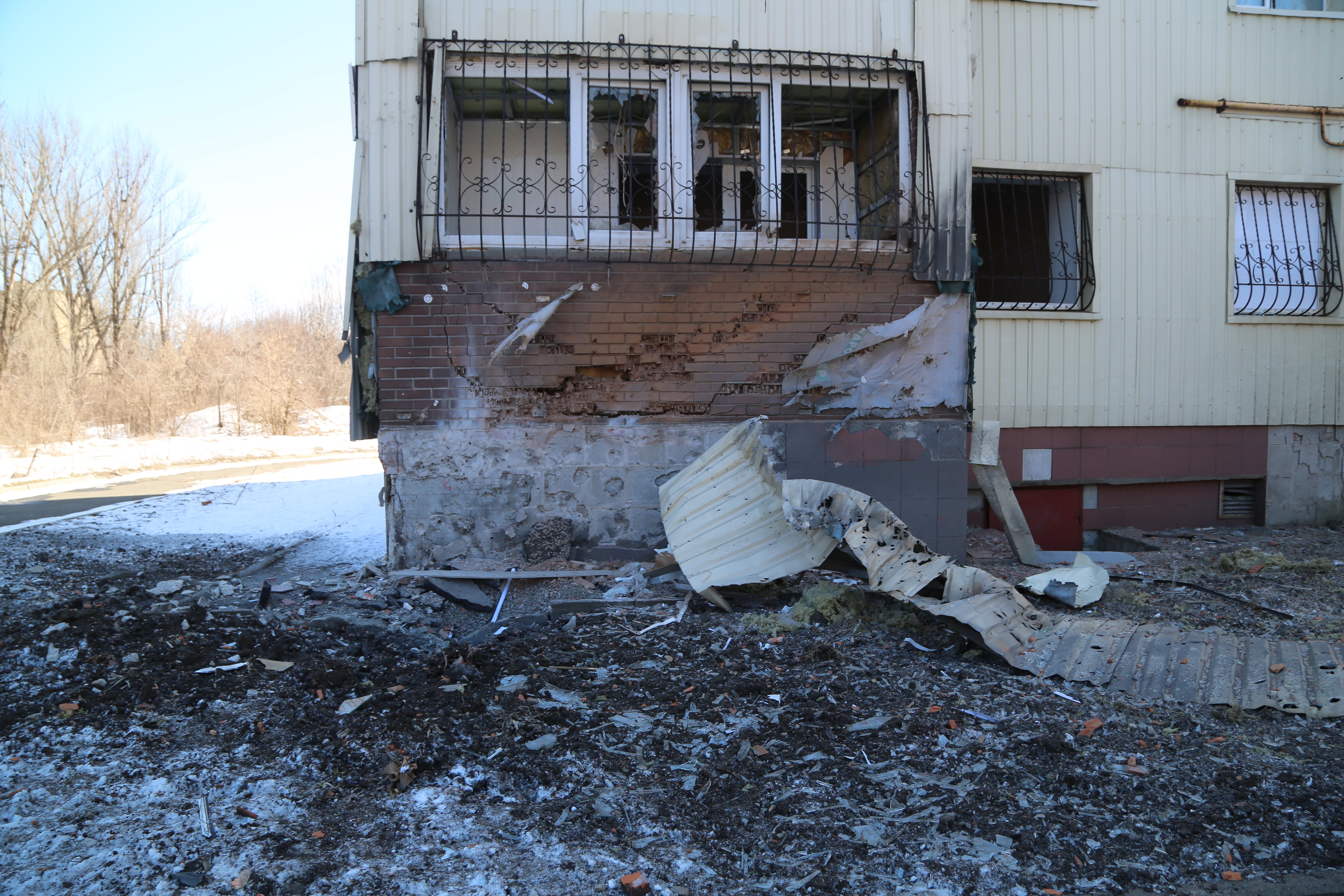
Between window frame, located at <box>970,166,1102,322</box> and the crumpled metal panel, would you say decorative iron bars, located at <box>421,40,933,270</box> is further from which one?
the crumpled metal panel

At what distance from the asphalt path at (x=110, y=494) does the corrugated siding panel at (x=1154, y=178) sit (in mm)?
8839

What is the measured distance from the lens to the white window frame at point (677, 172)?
Result: 496 cm

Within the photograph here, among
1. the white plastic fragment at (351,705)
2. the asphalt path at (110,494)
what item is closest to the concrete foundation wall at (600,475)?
the white plastic fragment at (351,705)

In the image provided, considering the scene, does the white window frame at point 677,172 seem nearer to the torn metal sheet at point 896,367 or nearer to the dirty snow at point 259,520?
the torn metal sheet at point 896,367

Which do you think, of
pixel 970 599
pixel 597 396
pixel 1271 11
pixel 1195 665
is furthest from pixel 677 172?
pixel 1271 11

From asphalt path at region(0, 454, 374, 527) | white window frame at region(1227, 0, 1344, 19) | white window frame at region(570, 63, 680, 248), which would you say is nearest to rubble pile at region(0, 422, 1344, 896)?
→ white window frame at region(570, 63, 680, 248)

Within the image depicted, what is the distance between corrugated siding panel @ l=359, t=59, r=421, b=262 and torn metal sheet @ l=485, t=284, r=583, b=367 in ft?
2.51

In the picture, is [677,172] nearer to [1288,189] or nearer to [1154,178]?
[1154,178]

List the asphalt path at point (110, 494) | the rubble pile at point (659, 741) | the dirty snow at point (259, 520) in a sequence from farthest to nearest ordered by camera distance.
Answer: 1. the asphalt path at point (110, 494)
2. the dirty snow at point (259, 520)
3. the rubble pile at point (659, 741)

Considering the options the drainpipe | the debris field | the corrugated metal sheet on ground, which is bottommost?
the debris field

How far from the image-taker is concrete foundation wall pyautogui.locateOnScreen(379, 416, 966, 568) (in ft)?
16.4

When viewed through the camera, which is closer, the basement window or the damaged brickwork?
the damaged brickwork

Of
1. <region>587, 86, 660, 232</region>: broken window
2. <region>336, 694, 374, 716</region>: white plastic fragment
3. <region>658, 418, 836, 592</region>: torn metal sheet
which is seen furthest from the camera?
<region>587, 86, 660, 232</region>: broken window

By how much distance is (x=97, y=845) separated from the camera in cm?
212
